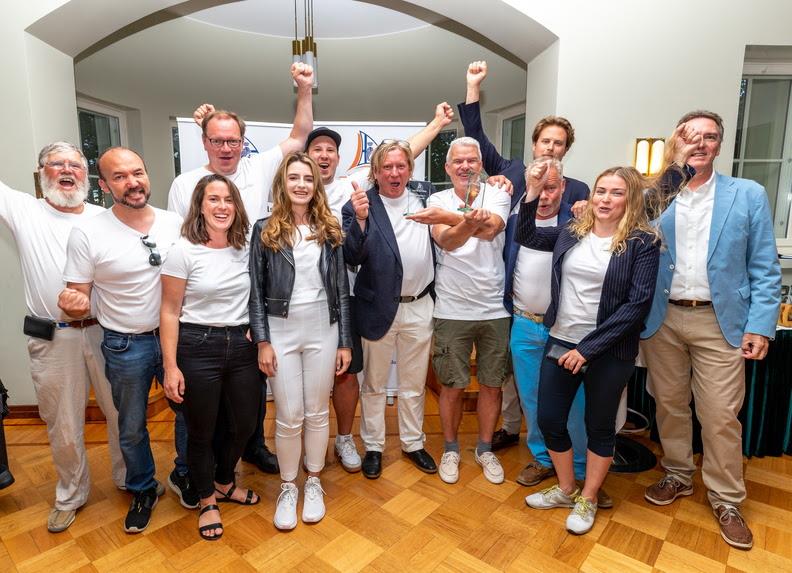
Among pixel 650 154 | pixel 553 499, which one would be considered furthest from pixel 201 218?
pixel 650 154

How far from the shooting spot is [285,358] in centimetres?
196

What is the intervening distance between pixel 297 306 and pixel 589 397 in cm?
125

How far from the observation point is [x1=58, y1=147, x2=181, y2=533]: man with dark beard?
1822mm

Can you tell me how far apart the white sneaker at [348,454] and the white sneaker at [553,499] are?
2.90 ft

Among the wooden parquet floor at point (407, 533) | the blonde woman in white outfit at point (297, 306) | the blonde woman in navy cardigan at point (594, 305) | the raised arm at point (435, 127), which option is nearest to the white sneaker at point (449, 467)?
the wooden parquet floor at point (407, 533)

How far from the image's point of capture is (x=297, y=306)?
195 centimetres

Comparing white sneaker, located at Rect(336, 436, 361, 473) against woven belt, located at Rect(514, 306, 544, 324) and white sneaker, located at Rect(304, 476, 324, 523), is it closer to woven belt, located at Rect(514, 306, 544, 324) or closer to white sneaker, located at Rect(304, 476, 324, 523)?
white sneaker, located at Rect(304, 476, 324, 523)

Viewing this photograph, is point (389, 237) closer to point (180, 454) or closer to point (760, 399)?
point (180, 454)

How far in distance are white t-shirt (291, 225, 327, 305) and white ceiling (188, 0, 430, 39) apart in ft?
11.7

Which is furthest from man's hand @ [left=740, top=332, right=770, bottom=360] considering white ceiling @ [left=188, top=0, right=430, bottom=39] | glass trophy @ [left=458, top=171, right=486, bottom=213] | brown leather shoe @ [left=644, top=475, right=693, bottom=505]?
white ceiling @ [left=188, top=0, right=430, bottom=39]

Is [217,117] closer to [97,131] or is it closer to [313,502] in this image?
[313,502]

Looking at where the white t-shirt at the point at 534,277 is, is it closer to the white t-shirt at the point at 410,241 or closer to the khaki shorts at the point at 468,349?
the khaki shorts at the point at 468,349

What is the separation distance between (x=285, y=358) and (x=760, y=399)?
255 centimetres

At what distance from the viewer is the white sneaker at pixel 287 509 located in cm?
205
